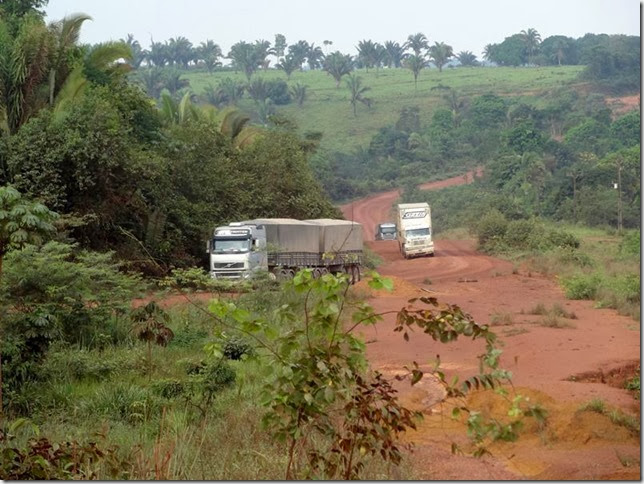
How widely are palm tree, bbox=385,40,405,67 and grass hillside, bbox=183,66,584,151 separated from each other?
111 inches

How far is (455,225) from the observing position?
44875 millimetres

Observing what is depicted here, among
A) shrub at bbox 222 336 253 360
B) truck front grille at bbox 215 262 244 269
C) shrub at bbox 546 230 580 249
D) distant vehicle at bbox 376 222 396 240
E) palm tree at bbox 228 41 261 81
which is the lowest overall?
distant vehicle at bbox 376 222 396 240

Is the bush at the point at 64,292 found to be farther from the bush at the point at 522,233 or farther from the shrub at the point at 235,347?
the bush at the point at 522,233

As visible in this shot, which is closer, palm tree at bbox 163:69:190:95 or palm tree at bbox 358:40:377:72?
palm tree at bbox 163:69:190:95

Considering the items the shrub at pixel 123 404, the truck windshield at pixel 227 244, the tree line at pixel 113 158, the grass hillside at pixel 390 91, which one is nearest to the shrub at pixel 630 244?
the tree line at pixel 113 158

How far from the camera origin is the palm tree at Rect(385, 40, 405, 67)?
49.8 meters

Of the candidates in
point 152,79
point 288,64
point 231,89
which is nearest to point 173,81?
point 152,79

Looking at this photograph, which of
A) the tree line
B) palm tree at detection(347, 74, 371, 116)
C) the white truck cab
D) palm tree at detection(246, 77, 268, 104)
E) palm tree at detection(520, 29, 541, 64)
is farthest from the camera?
palm tree at detection(520, 29, 541, 64)

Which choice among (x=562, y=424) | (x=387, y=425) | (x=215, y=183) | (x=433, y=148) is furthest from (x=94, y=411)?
(x=433, y=148)

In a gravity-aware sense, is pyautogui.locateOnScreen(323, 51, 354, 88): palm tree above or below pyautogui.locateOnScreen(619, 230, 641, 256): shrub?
above

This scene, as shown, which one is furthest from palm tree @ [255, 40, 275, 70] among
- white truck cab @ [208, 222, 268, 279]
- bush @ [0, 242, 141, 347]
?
bush @ [0, 242, 141, 347]

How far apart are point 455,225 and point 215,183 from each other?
71.9 ft

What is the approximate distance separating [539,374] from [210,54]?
2310 centimetres

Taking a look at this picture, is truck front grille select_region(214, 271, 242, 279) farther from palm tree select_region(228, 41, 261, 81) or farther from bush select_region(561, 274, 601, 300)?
palm tree select_region(228, 41, 261, 81)
